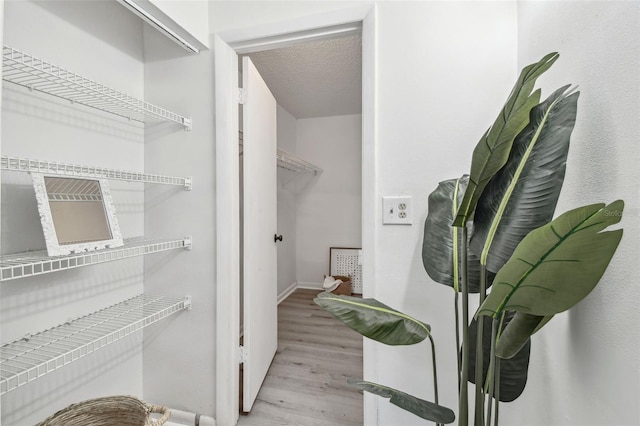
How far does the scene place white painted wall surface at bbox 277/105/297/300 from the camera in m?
3.68

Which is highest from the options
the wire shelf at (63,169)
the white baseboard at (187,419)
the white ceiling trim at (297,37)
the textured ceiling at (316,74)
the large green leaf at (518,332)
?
the textured ceiling at (316,74)

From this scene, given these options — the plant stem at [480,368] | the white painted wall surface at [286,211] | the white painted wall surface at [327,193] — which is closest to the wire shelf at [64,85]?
the plant stem at [480,368]

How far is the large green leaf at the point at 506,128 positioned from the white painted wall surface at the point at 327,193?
340cm

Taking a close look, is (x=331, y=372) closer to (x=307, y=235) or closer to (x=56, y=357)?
(x=56, y=357)

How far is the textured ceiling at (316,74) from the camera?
2359 mm

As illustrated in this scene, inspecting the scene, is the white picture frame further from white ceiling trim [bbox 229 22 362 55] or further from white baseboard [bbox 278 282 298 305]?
white baseboard [bbox 278 282 298 305]

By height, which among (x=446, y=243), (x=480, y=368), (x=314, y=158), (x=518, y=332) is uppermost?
(x=314, y=158)

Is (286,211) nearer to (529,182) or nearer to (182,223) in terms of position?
(182,223)

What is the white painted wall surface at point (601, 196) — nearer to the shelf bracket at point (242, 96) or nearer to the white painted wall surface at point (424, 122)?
the white painted wall surface at point (424, 122)

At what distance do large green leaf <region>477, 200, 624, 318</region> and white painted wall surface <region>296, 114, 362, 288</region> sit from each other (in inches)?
140

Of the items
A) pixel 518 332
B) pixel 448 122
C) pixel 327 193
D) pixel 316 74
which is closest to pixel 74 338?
pixel 518 332

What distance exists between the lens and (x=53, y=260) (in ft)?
3.03

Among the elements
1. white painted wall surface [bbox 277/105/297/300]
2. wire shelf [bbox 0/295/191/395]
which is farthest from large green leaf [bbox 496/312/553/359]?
white painted wall surface [bbox 277/105/297/300]

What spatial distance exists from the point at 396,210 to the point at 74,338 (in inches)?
55.2
